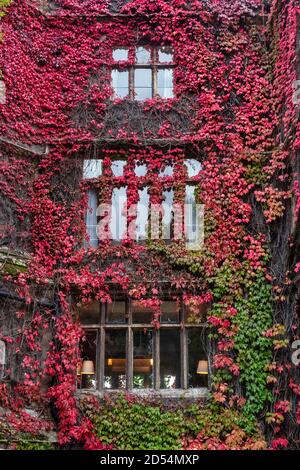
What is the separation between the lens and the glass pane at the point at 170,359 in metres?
12.3

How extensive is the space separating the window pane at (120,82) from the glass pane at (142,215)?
2.47 meters

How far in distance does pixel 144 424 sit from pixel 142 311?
7.47 ft

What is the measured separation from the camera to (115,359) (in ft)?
41.2

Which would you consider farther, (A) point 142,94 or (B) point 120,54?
(B) point 120,54

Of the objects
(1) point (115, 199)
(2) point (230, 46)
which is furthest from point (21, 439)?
(2) point (230, 46)

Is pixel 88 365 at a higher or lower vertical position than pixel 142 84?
lower

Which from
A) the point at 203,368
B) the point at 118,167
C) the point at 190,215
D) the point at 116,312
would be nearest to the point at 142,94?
the point at 118,167

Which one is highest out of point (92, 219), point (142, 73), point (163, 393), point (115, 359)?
point (142, 73)

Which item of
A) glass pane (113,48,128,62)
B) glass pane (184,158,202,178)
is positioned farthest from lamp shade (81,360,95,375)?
glass pane (113,48,128,62)

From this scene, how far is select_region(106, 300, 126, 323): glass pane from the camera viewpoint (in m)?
12.8

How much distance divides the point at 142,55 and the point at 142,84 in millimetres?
770

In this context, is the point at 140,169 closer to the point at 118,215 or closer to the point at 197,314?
the point at 118,215

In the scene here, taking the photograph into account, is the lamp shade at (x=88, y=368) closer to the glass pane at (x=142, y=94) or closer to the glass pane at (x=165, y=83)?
the glass pane at (x=142, y=94)

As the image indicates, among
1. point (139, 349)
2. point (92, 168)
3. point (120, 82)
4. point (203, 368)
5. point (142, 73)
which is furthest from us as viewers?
point (142, 73)
